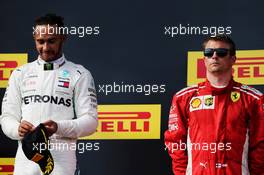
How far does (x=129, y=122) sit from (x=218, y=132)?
88 cm

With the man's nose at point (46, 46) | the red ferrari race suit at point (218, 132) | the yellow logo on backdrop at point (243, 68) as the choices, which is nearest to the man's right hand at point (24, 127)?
the man's nose at point (46, 46)

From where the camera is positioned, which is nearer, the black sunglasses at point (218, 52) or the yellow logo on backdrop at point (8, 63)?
the black sunglasses at point (218, 52)

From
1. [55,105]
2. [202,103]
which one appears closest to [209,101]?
[202,103]

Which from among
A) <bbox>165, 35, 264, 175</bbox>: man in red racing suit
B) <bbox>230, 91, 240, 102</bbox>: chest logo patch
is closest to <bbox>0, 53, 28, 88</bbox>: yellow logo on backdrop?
<bbox>165, 35, 264, 175</bbox>: man in red racing suit

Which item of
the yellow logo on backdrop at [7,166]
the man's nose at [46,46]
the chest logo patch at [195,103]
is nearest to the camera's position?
the chest logo patch at [195,103]

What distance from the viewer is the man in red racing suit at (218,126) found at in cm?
334

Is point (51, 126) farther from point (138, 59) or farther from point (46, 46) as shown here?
point (138, 59)

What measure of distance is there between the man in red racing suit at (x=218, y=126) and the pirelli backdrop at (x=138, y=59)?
59 cm

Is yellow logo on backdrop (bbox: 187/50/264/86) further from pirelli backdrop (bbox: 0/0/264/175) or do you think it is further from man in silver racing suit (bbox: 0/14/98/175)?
man in silver racing suit (bbox: 0/14/98/175)

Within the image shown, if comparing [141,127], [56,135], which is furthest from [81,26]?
[56,135]

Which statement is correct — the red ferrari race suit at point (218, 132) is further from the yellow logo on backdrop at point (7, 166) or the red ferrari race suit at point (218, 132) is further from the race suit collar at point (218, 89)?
the yellow logo on backdrop at point (7, 166)

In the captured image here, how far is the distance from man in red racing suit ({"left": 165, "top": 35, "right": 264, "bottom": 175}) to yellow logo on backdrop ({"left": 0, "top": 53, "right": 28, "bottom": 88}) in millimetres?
1209

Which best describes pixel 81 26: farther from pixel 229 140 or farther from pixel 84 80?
pixel 229 140

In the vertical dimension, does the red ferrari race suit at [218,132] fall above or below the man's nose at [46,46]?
below
